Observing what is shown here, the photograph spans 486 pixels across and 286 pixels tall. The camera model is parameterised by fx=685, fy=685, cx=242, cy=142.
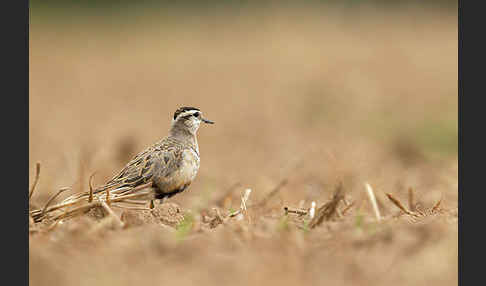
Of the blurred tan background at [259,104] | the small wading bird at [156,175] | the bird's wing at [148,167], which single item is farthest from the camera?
the bird's wing at [148,167]

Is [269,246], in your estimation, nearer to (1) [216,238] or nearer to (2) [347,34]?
(1) [216,238]

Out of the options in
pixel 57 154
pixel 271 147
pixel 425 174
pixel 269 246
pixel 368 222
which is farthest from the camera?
pixel 271 147

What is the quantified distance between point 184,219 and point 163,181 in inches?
27.0

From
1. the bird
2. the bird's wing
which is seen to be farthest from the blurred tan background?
the bird's wing

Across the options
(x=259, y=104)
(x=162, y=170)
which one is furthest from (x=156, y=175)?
(x=259, y=104)

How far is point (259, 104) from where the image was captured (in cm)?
1645

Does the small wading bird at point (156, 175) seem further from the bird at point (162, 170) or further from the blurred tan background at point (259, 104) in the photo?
the blurred tan background at point (259, 104)

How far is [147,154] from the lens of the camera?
6125mm

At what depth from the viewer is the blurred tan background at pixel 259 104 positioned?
13.2 feet

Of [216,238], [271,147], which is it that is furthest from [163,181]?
[271,147]

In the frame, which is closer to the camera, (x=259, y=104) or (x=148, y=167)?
(x=148, y=167)

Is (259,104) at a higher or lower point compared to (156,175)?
higher

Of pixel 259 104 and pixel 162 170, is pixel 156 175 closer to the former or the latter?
pixel 162 170

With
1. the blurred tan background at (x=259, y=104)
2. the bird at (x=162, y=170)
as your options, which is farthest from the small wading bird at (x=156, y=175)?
the blurred tan background at (x=259, y=104)
